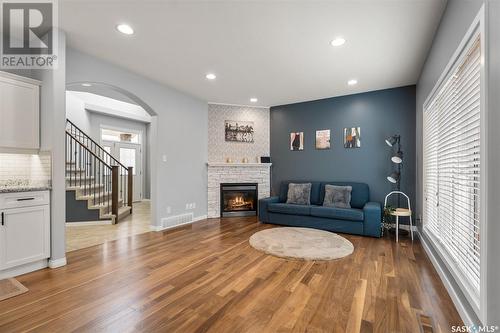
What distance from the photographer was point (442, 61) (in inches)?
97.3

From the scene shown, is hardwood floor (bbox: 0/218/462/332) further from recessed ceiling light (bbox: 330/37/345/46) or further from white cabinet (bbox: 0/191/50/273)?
recessed ceiling light (bbox: 330/37/345/46)

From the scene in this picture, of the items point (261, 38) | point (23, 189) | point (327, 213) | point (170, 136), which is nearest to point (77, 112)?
point (170, 136)

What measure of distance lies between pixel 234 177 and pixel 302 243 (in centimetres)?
262

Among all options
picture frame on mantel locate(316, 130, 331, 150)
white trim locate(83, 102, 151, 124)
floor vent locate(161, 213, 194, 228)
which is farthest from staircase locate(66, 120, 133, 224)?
picture frame on mantel locate(316, 130, 331, 150)

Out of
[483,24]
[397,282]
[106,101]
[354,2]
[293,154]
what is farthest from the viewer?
[106,101]

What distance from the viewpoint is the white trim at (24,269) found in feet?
8.09

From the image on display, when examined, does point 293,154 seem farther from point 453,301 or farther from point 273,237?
point 453,301

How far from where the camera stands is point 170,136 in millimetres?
4680

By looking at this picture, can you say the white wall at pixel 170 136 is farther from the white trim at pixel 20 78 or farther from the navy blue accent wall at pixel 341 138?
the navy blue accent wall at pixel 341 138

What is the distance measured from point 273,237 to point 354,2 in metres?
3.33

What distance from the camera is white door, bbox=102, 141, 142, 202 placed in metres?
7.63

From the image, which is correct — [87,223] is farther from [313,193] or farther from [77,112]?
[313,193]

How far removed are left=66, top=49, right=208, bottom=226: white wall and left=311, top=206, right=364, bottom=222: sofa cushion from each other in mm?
2612

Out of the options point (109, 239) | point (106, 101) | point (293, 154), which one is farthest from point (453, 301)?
point (106, 101)
